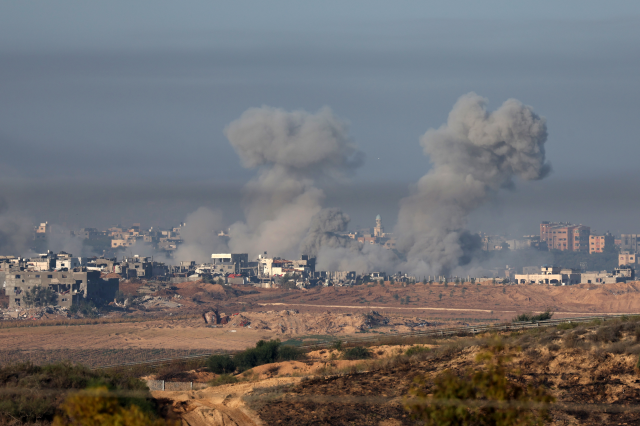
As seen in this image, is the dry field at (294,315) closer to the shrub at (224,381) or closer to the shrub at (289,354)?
the shrub at (289,354)

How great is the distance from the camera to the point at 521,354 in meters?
24.4

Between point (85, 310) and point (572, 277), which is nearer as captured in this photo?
point (85, 310)

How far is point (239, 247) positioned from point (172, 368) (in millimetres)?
160335

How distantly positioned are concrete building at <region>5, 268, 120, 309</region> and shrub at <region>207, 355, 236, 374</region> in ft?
262

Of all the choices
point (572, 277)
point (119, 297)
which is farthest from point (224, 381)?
point (572, 277)

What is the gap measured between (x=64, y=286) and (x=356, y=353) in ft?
294

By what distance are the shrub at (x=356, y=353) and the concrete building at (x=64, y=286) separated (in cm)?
8298

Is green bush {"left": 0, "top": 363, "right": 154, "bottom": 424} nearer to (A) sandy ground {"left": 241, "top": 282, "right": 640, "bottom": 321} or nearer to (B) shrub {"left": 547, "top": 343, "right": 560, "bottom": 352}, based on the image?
(B) shrub {"left": 547, "top": 343, "right": 560, "bottom": 352}

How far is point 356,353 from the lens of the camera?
35.0 meters

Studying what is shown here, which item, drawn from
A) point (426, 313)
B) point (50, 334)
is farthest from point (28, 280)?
point (426, 313)

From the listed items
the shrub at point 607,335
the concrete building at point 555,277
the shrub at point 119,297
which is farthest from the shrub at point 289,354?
the concrete building at point 555,277

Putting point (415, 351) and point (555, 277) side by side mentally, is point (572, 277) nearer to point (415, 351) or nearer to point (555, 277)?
point (555, 277)

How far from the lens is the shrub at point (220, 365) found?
34.7m

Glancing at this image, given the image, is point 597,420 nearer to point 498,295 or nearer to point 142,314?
point 142,314
